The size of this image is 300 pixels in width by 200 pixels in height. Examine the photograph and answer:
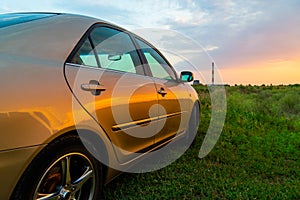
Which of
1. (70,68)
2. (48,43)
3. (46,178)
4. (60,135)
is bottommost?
(46,178)

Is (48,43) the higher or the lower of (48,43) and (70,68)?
the higher

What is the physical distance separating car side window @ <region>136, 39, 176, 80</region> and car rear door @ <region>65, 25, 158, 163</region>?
0.85 feet

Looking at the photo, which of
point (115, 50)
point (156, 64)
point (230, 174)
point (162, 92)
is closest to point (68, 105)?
point (115, 50)

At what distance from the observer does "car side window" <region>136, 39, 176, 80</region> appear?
9.88 ft

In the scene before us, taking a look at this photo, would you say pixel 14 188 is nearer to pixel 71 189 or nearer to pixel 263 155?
pixel 71 189

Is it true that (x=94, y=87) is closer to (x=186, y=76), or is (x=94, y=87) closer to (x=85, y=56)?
(x=85, y=56)

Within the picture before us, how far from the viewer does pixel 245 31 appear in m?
7.94

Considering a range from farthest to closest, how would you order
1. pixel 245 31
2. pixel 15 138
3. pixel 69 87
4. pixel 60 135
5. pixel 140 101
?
1. pixel 245 31
2. pixel 140 101
3. pixel 69 87
4. pixel 60 135
5. pixel 15 138

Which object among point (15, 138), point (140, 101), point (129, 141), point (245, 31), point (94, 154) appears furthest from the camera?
point (245, 31)

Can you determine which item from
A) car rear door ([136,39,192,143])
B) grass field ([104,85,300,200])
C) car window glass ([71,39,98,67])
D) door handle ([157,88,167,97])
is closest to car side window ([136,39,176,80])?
car rear door ([136,39,192,143])

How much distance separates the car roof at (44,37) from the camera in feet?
4.94

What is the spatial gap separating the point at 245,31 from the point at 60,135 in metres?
7.66

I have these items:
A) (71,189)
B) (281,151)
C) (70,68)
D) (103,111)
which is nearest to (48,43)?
(70,68)

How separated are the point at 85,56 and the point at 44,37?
33 cm
